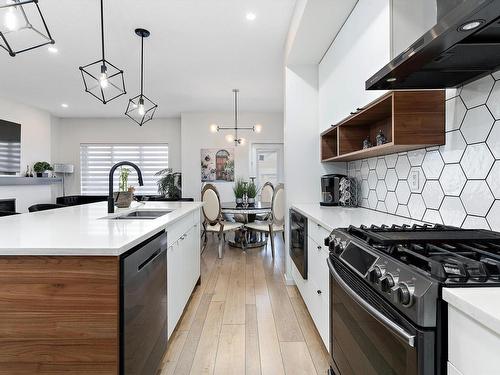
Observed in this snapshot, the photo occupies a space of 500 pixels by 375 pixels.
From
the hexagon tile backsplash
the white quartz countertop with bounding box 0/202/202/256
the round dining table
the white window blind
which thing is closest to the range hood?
the hexagon tile backsplash

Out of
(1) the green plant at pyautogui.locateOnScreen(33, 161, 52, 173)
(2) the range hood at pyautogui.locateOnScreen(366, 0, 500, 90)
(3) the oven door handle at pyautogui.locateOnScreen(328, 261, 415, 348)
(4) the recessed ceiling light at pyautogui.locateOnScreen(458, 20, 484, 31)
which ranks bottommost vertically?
(3) the oven door handle at pyautogui.locateOnScreen(328, 261, 415, 348)

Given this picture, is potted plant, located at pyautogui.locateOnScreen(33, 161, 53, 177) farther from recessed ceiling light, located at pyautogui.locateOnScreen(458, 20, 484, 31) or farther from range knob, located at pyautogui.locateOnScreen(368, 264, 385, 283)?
recessed ceiling light, located at pyautogui.locateOnScreen(458, 20, 484, 31)

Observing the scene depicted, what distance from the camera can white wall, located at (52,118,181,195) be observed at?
23.7 ft

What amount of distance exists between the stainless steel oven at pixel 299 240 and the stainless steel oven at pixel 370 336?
0.93 meters

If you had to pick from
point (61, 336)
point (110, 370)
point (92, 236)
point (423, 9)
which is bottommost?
point (110, 370)

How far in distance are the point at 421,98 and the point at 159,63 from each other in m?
3.43

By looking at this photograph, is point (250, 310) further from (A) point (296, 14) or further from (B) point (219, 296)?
(A) point (296, 14)

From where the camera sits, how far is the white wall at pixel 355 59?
1738mm

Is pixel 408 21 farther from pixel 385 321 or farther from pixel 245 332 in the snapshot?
pixel 245 332

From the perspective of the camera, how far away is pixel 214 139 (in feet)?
22.4

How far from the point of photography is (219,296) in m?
2.96

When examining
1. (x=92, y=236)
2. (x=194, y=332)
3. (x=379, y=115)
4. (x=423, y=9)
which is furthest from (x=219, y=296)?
(x=423, y=9)

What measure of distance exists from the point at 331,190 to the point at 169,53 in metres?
2.55

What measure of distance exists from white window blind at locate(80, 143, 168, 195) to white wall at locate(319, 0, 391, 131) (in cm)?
515
